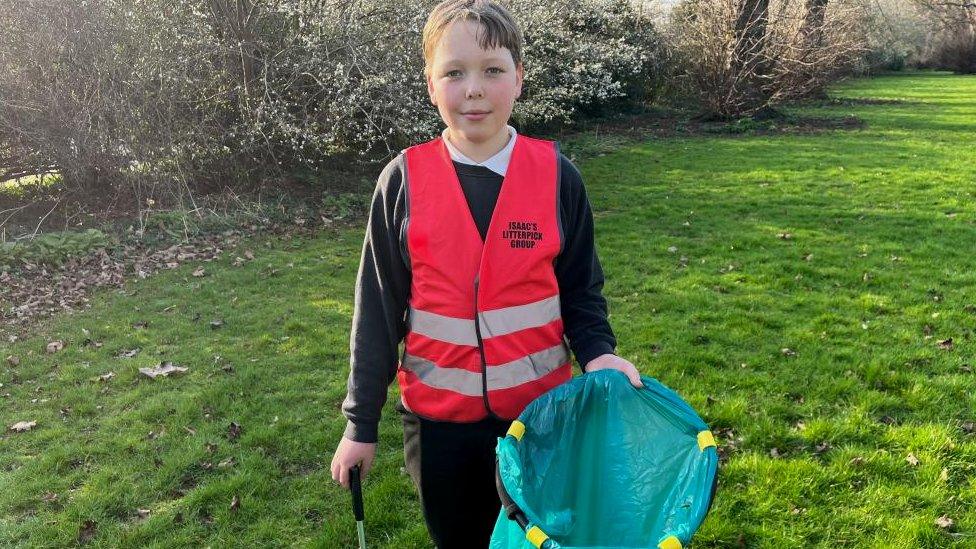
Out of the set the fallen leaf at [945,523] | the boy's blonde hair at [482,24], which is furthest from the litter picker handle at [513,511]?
the fallen leaf at [945,523]

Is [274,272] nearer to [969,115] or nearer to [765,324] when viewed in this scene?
[765,324]

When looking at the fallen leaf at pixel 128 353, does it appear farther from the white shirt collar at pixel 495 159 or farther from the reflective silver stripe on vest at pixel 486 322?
the white shirt collar at pixel 495 159

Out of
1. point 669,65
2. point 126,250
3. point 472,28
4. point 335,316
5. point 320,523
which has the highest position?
point 669,65

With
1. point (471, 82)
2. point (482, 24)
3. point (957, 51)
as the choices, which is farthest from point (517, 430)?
point (957, 51)

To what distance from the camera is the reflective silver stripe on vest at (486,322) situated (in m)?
1.79

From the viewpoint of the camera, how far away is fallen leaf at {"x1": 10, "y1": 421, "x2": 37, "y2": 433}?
15.1 feet

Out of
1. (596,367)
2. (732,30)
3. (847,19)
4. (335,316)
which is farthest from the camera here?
(847,19)

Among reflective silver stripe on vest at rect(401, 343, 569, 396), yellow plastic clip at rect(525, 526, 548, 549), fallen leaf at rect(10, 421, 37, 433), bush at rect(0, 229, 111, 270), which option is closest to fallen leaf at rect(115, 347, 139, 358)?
fallen leaf at rect(10, 421, 37, 433)

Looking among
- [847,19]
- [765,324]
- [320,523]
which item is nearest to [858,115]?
[847,19]

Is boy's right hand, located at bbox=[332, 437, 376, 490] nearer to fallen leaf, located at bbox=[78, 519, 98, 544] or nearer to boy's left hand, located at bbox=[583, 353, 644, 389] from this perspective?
boy's left hand, located at bbox=[583, 353, 644, 389]

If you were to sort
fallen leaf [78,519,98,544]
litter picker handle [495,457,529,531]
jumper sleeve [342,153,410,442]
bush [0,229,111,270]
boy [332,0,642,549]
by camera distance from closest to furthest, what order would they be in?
1. litter picker handle [495,457,529,531]
2. boy [332,0,642,549]
3. jumper sleeve [342,153,410,442]
4. fallen leaf [78,519,98,544]
5. bush [0,229,111,270]

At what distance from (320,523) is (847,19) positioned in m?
20.0

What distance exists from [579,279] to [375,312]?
601mm

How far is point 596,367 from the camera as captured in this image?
1.86 m
